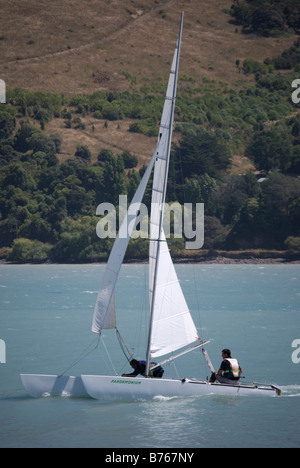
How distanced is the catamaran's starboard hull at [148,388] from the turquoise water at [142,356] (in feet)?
1.14

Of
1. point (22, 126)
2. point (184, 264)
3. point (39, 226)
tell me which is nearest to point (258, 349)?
point (184, 264)

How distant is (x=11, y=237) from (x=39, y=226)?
561 cm

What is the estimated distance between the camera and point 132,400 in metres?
25.0

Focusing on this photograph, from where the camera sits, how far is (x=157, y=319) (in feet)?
82.0

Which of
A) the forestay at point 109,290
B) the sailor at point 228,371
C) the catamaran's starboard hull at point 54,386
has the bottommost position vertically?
the catamaran's starboard hull at point 54,386

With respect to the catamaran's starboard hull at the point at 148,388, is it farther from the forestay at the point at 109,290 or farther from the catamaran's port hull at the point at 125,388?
the forestay at the point at 109,290

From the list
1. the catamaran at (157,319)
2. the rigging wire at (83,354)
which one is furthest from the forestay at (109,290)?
the rigging wire at (83,354)

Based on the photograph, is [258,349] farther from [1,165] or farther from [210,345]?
[1,165]

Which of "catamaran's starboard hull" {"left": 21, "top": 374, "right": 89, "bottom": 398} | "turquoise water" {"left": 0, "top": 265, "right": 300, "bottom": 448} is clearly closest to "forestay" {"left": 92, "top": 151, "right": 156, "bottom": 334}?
"catamaran's starboard hull" {"left": 21, "top": 374, "right": 89, "bottom": 398}

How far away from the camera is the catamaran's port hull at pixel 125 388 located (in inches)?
971

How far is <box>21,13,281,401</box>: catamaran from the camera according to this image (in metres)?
24.3

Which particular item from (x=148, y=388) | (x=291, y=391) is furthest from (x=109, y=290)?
(x=291, y=391)

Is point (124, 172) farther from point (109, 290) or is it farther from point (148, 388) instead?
point (109, 290)

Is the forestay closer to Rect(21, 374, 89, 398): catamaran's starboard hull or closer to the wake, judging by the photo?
Rect(21, 374, 89, 398): catamaran's starboard hull
